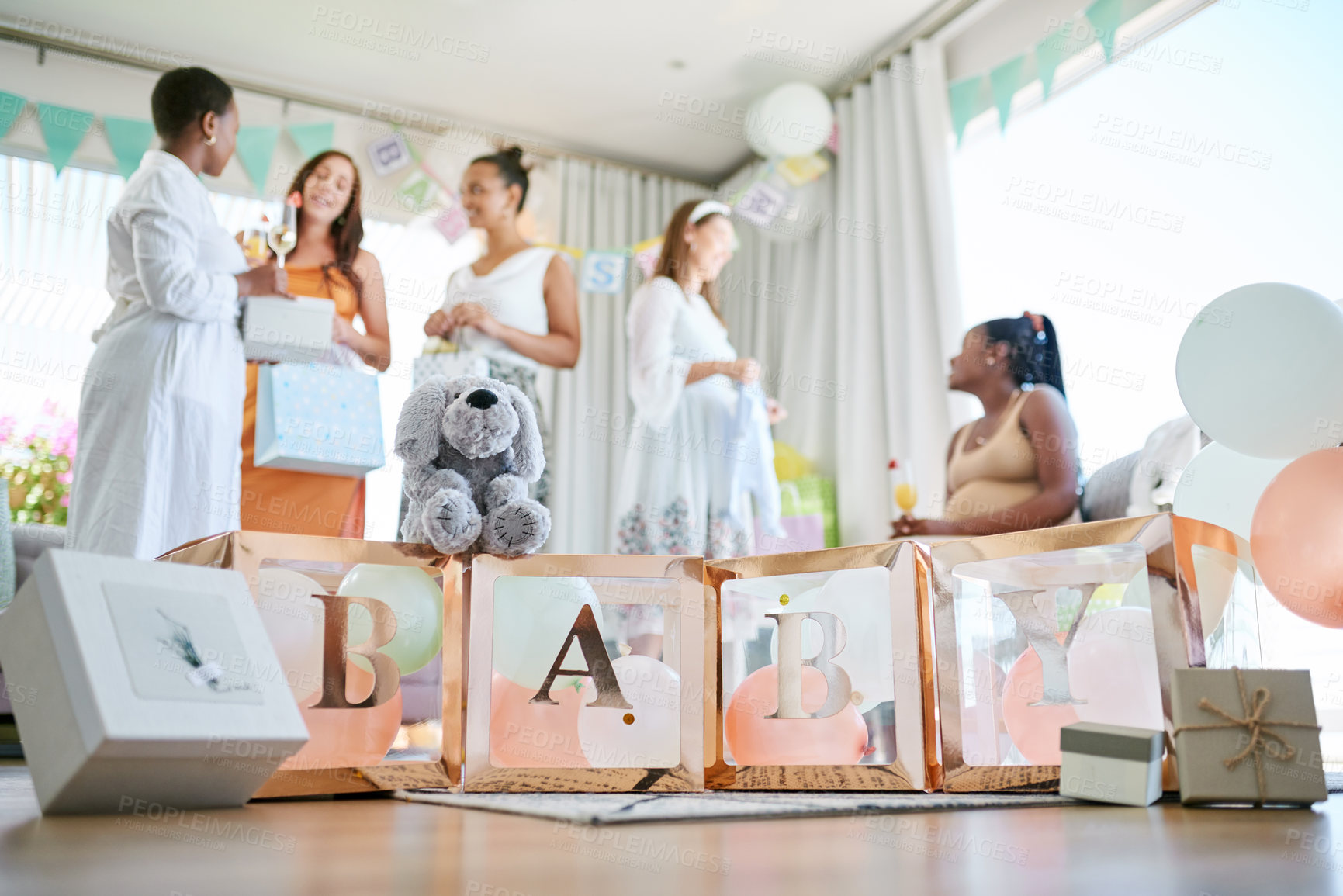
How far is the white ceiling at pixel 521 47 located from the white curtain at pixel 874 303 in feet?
1.13

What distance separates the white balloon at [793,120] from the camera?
350 cm

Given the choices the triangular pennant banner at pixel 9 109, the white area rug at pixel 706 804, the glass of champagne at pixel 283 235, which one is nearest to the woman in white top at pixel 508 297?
the glass of champagne at pixel 283 235

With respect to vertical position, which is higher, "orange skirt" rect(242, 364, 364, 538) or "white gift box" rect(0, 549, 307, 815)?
"orange skirt" rect(242, 364, 364, 538)

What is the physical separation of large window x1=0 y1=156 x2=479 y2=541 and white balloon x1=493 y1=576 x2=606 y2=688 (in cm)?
281

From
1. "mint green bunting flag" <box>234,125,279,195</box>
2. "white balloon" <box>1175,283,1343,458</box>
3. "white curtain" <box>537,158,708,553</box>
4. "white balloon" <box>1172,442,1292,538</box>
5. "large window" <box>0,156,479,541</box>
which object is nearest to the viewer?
"white balloon" <box>1175,283,1343,458</box>

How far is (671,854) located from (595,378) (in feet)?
13.2

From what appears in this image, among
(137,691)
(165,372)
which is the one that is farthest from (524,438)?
(165,372)

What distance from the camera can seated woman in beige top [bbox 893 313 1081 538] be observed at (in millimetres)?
2258

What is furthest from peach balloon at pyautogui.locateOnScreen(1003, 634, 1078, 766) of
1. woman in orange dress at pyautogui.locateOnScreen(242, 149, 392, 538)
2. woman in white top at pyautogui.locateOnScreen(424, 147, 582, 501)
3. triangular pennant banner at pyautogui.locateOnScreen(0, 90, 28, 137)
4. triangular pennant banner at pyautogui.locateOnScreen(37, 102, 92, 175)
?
triangular pennant banner at pyautogui.locateOnScreen(0, 90, 28, 137)

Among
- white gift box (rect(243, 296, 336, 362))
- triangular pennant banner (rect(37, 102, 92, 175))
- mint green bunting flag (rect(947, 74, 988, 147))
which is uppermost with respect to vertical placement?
triangular pennant banner (rect(37, 102, 92, 175))

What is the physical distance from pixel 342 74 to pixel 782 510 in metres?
2.54

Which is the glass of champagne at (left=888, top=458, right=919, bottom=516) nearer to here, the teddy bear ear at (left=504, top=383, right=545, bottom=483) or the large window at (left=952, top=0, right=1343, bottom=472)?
the large window at (left=952, top=0, right=1343, bottom=472)

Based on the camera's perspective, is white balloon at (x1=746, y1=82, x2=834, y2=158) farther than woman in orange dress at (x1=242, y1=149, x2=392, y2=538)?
Yes

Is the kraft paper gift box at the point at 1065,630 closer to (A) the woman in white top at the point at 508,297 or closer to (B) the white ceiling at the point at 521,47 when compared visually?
(A) the woman in white top at the point at 508,297
